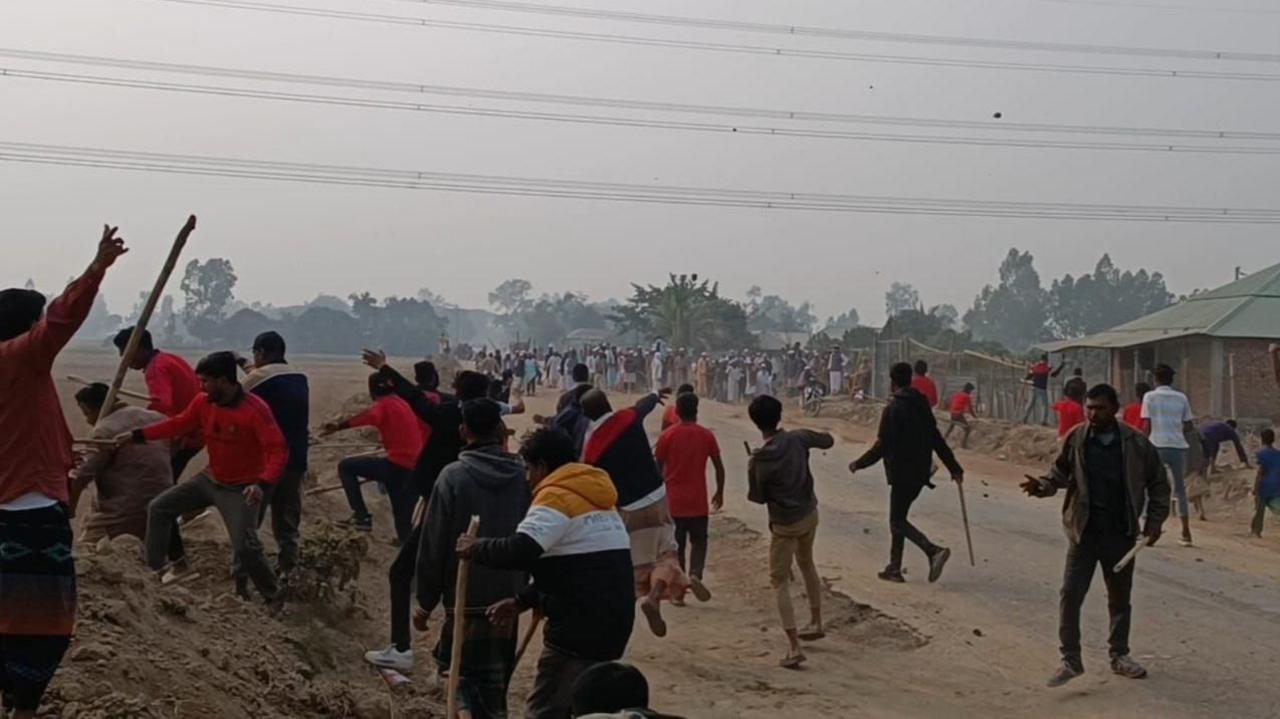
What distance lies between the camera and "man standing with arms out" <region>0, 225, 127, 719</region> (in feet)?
16.6

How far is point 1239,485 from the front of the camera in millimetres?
20125

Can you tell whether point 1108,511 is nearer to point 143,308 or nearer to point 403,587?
point 403,587

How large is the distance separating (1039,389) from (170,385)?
82.0 ft

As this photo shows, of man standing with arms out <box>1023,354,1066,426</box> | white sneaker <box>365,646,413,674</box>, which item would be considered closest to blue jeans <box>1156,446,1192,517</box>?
white sneaker <box>365,646,413,674</box>

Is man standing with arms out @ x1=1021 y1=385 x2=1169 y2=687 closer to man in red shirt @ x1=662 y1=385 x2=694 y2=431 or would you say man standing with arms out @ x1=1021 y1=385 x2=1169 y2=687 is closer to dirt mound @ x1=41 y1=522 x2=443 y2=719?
man in red shirt @ x1=662 y1=385 x2=694 y2=431

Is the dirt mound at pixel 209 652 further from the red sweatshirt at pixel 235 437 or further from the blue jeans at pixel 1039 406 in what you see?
the blue jeans at pixel 1039 406

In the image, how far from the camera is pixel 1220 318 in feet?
92.3

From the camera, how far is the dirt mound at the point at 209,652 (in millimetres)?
5992

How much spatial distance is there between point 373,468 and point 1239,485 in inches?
553

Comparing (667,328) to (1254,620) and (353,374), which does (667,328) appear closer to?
Result: (353,374)

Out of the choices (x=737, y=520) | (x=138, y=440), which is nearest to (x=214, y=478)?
(x=138, y=440)

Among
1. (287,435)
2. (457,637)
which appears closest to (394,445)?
(287,435)

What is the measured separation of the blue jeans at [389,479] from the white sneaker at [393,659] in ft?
8.28

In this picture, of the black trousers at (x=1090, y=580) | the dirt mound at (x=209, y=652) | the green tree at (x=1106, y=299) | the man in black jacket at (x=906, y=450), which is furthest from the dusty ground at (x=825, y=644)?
the green tree at (x=1106, y=299)
